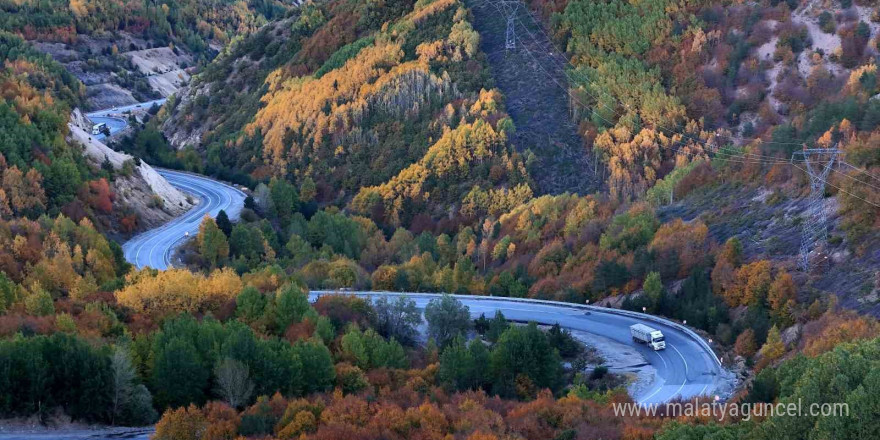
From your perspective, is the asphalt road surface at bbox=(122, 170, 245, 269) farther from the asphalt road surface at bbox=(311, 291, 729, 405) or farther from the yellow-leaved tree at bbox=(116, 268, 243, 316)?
the yellow-leaved tree at bbox=(116, 268, 243, 316)

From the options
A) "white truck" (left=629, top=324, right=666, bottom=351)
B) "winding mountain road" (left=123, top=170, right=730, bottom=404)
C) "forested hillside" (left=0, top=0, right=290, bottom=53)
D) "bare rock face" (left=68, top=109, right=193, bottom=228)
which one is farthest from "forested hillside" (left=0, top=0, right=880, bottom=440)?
"forested hillside" (left=0, top=0, right=290, bottom=53)

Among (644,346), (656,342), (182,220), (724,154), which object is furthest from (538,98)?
(656,342)

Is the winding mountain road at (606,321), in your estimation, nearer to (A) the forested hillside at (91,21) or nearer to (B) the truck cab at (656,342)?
(B) the truck cab at (656,342)

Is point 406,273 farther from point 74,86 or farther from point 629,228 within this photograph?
point 74,86

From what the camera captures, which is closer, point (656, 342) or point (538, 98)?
point (656, 342)

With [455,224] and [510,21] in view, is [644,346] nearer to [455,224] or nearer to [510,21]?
[455,224]

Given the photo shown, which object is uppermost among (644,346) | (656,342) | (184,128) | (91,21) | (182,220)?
(91,21)

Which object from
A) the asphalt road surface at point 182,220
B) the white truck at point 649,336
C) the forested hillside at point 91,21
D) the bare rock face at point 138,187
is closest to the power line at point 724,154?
the white truck at point 649,336
